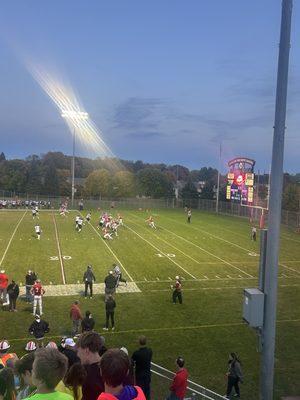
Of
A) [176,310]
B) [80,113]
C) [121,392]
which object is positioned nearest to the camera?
[121,392]

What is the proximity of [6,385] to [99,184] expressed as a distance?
297 feet

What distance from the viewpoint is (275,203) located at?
6703 millimetres

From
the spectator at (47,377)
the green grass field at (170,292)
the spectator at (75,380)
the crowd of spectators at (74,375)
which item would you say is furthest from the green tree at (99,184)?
the spectator at (47,377)

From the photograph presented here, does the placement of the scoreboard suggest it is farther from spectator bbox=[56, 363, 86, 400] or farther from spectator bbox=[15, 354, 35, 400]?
spectator bbox=[56, 363, 86, 400]

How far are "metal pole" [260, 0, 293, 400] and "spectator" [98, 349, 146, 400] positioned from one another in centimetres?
340

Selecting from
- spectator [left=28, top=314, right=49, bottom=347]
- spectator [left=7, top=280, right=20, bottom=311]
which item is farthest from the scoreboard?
spectator [left=28, top=314, right=49, bottom=347]

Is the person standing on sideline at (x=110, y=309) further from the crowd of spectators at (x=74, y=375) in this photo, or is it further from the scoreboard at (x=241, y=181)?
the scoreboard at (x=241, y=181)

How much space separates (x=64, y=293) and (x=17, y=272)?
4.65 meters

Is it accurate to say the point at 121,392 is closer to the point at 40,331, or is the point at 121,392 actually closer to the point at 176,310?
the point at 40,331

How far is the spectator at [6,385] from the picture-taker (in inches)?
164

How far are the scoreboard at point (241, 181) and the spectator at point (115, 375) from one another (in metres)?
25.2

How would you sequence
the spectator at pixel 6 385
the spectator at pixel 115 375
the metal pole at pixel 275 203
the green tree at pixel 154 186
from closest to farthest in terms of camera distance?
the spectator at pixel 115 375
the spectator at pixel 6 385
the metal pole at pixel 275 203
the green tree at pixel 154 186

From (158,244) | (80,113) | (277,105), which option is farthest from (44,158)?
(277,105)

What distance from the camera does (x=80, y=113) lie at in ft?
204
